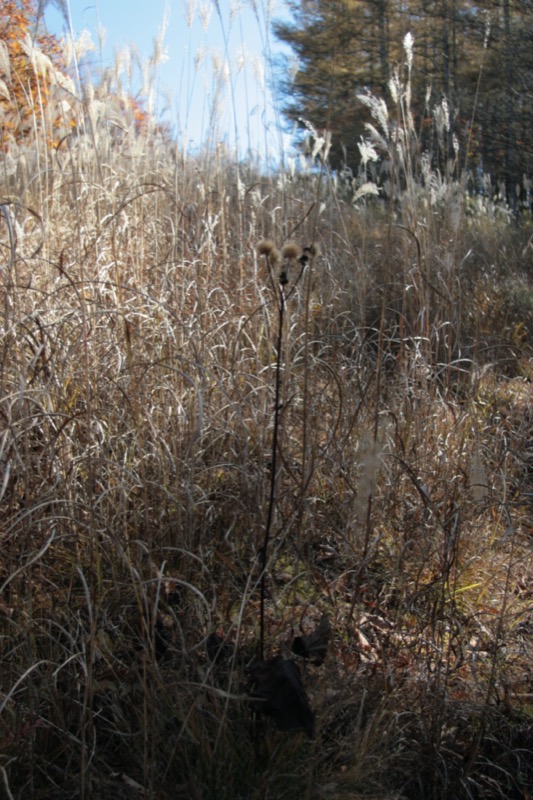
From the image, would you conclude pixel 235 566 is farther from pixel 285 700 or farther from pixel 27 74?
pixel 27 74

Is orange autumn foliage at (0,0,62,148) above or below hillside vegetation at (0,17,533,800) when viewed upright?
above

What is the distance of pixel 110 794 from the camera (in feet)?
4.35

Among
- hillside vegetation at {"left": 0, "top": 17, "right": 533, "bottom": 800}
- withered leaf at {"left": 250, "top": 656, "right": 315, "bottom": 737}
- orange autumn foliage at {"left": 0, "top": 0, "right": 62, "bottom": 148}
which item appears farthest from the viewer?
orange autumn foliage at {"left": 0, "top": 0, "right": 62, "bottom": 148}

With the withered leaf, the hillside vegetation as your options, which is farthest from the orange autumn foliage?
the withered leaf

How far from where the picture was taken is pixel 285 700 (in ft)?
4.05

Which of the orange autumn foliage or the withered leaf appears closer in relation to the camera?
the withered leaf

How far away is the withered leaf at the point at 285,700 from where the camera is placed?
1220mm

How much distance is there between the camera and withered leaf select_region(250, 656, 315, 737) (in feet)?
4.00

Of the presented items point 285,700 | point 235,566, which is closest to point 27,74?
point 235,566

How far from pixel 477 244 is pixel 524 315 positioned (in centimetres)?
199

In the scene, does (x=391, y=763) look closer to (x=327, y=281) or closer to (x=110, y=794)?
(x=110, y=794)

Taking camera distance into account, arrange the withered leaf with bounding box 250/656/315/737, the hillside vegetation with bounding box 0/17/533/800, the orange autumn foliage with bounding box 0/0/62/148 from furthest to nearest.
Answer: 1. the orange autumn foliage with bounding box 0/0/62/148
2. the hillside vegetation with bounding box 0/17/533/800
3. the withered leaf with bounding box 250/656/315/737

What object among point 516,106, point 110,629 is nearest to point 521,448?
point 110,629

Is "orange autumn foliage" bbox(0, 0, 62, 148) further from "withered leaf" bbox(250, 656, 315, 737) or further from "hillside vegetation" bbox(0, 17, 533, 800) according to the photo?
"withered leaf" bbox(250, 656, 315, 737)
